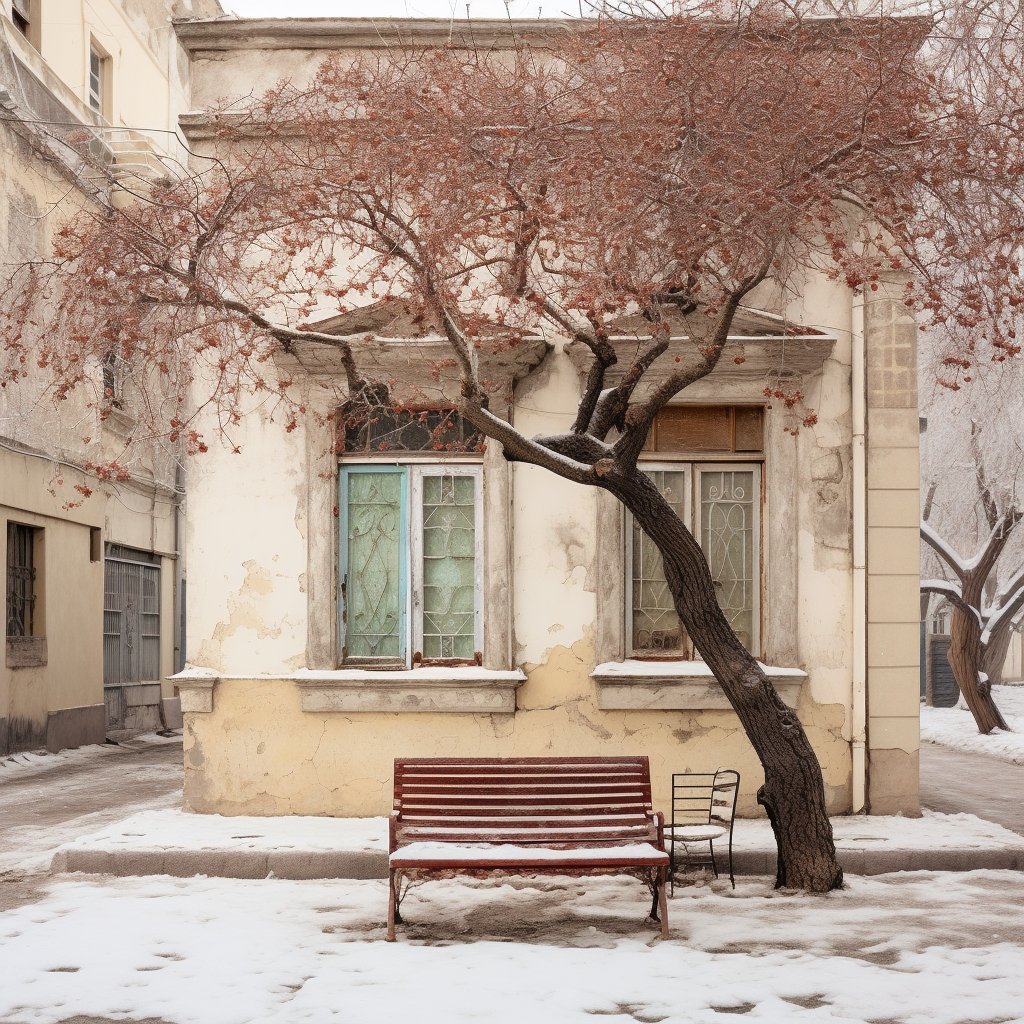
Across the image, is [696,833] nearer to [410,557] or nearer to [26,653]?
[410,557]

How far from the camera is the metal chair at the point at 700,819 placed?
7461 mm

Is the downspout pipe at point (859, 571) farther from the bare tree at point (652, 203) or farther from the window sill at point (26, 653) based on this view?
the window sill at point (26, 653)

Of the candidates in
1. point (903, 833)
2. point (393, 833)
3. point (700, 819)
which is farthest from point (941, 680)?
point (393, 833)

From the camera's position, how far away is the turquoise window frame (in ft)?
32.9

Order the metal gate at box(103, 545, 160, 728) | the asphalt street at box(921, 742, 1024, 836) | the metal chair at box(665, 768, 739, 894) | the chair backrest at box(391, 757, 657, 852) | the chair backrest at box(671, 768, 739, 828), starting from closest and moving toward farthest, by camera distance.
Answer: the chair backrest at box(391, 757, 657, 852), the metal chair at box(665, 768, 739, 894), the chair backrest at box(671, 768, 739, 828), the asphalt street at box(921, 742, 1024, 836), the metal gate at box(103, 545, 160, 728)

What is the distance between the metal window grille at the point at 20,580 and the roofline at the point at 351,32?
812 cm

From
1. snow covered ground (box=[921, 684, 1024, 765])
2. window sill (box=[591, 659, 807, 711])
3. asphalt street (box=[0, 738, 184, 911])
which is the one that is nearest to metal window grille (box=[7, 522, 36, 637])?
asphalt street (box=[0, 738, 184, 911])

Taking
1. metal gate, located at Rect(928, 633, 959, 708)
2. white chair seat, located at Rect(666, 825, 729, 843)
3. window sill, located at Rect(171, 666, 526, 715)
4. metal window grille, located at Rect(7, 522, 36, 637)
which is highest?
metal window grille, located at Rect(7, 522, 36, 637)

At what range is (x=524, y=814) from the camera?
23.4 feet

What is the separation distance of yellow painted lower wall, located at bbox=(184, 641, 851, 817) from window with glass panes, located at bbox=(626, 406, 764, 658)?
2.32ft

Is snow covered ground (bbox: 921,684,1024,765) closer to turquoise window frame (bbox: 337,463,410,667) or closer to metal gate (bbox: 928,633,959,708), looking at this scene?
metal gate (bbox: 928,633,959,708)

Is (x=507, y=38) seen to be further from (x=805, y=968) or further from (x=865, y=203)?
(x=805, y=968)

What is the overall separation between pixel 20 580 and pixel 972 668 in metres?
13.7

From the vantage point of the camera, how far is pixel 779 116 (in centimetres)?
677
